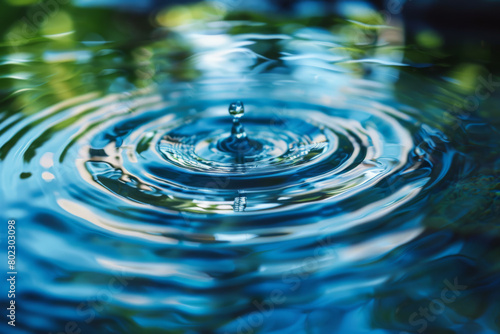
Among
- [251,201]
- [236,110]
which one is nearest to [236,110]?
[236,110]

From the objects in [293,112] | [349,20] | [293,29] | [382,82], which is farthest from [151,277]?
[349,20]

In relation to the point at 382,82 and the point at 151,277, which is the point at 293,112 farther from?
the point at 151,277

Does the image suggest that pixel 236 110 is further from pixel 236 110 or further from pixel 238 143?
pixel 238 143

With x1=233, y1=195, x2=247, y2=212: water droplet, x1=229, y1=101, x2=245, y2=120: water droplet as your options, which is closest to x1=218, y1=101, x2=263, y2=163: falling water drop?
x1=229, y1=101, x2=245, y2=120: water droplet

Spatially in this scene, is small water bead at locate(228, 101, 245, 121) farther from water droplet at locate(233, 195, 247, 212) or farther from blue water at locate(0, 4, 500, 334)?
water droplet at locate(233, 195, 247, 212)

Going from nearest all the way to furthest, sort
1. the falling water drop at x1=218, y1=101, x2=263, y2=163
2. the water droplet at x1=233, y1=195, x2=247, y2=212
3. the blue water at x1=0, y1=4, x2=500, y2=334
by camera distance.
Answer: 1. the blue water at x1=0, y1=4, x2=500, y2=334
2. the water droplet at x1=233, y1=195, x2=247, y2=212
3. the falling water drop at x1=218, y1=101, x2=263, y2=163

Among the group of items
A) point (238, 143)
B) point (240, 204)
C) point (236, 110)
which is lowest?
point (240, 204)

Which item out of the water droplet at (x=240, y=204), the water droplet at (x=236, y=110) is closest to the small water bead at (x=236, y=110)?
the water droplet at (x=236, y=110)

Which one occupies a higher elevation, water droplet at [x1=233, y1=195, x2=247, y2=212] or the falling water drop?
the falling water drop
